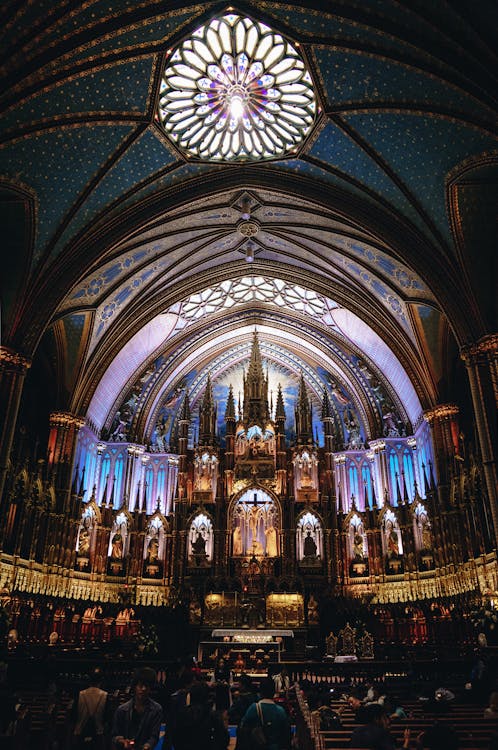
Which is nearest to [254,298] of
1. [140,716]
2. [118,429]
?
[118,429]

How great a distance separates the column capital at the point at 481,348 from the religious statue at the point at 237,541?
1438cm

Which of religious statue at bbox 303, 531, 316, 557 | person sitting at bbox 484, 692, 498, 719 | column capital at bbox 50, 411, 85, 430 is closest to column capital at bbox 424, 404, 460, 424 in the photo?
religious statue at bbox 303, 531, 316, 557

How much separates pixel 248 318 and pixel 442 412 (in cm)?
1252

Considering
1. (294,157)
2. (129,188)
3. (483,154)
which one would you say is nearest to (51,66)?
(129,188)

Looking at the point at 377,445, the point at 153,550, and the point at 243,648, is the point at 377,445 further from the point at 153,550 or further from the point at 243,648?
the point at 153,550

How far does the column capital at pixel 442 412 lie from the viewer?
23578mm

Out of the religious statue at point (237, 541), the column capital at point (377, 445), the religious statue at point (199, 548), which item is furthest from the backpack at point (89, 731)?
the column capital at point (377, 445)

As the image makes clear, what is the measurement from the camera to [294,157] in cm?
2102

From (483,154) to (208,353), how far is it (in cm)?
1948

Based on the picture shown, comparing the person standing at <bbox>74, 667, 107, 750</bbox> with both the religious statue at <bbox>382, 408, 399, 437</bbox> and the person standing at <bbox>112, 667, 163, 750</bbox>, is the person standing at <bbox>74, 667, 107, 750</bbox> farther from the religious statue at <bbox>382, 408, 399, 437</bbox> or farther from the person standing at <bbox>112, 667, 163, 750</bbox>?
the religious statue at <bbox>382, 408, 399, 437</bbox>

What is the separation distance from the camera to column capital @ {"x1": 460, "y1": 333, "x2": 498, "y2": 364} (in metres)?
18.5

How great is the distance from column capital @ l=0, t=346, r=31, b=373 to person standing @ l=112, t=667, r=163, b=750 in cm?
1516

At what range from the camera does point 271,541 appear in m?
27.9

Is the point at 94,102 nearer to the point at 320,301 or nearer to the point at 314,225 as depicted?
the point at 314,225
